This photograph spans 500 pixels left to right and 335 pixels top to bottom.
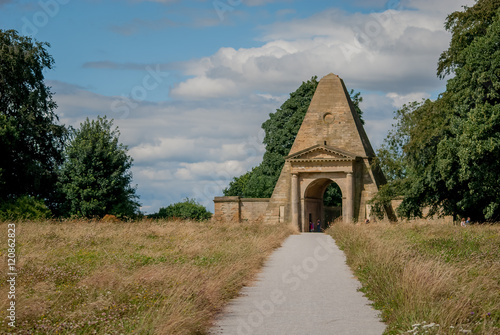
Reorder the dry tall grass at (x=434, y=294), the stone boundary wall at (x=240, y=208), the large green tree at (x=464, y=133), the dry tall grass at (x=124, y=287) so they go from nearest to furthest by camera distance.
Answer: the dry tall grass at (x=124, y=287), the dry tall grass at (x=434, y=294), the large green tree at (x=464, y=133), the stone boundary wall at (x=240, y=208)

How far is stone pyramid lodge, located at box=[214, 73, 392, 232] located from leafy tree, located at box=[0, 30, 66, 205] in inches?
532

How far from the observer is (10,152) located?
42.2m

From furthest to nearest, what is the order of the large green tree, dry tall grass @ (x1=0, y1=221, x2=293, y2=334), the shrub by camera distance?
1. the shrub
2. the large green tree
3. dry tall grass @ (x1=0, y1=221, x2=293, y2=334)

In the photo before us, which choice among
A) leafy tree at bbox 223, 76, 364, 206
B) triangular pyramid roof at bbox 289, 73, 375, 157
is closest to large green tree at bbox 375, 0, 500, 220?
triangular pyramid roof at bbox 289, 73, 375, 157

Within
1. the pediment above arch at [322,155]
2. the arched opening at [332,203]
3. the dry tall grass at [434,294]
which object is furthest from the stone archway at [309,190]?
the dry tall grass at [434,294]

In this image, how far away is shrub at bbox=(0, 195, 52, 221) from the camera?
3688cm

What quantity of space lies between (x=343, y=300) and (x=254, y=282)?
288 centimetres

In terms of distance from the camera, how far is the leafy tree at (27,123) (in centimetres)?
4300

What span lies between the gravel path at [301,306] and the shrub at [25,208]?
25.0m

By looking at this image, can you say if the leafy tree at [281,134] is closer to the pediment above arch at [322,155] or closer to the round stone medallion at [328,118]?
the round stone medallion at [328,118]

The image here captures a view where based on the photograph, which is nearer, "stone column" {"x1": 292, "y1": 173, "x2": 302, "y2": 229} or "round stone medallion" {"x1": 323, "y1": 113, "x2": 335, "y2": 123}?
"stone column" {"x1": 292, "y1": 173, "x2": 302, "y2": 229}

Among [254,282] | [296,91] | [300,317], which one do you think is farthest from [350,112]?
[300,317]

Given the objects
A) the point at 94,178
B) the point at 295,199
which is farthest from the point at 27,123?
the point at 295,199

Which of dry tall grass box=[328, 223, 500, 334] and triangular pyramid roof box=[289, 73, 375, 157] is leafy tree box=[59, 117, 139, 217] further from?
dry tall grass box=[328, 223, 500, 334]
